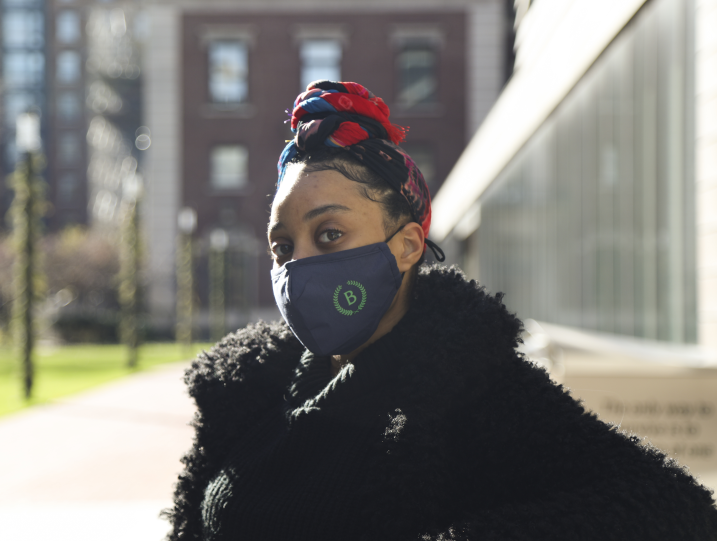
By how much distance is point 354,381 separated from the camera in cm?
151

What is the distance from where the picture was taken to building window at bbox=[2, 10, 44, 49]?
65.8 m

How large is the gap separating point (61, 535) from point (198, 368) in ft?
11.9

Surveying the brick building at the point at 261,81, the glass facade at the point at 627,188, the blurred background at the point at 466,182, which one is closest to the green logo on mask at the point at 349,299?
the blurred background at the point at 466,182

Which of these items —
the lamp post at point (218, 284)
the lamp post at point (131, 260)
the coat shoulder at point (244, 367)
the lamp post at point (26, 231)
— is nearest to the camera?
the coat shoulder at point (244, 367)

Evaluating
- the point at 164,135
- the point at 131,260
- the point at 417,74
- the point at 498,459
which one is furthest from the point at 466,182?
the point at 164,135

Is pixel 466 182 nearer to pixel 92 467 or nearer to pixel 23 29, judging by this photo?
pixel 92 467

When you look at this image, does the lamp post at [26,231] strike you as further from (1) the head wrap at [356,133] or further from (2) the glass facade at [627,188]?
(1) the head wrap at [356,133]

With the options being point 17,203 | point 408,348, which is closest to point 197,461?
point 408,348

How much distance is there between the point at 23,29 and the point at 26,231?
63928 mm

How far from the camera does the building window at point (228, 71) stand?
30156 millimetres

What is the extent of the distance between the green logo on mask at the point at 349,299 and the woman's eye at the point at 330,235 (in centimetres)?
10

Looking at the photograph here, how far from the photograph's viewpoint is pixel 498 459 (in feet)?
4.23

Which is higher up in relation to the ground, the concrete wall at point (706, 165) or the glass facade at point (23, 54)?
the glass facade at point (23, 54)

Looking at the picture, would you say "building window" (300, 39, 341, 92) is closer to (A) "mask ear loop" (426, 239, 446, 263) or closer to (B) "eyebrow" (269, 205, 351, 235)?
(A) "mask ear loop" (426, 239, 446, 263)
